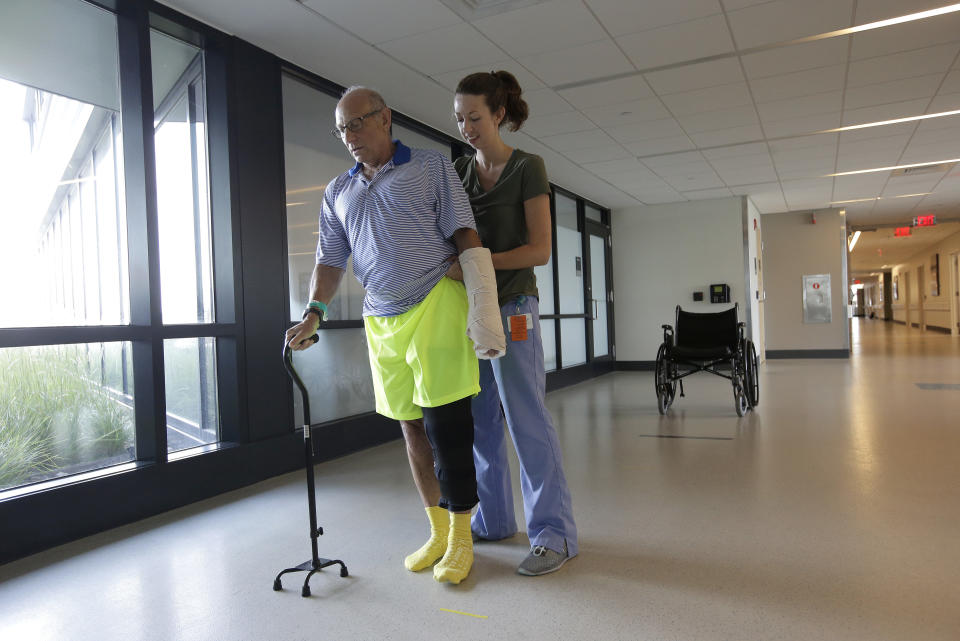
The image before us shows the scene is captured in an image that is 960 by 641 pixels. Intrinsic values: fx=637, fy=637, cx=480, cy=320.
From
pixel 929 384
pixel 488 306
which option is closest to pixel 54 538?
pixel 488 306

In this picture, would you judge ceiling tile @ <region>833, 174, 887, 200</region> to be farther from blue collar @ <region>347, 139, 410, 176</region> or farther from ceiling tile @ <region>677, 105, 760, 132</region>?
blue collar @ <region>347, 139, 410, 176</region>

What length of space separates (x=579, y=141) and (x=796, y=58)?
1.98 meters

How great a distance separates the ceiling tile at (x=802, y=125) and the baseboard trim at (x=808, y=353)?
5.49m

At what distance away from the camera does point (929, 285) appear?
1862 cm

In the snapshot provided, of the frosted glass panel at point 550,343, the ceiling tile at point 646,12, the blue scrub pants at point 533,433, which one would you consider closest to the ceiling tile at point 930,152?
the frosted glass panel at point 550,343

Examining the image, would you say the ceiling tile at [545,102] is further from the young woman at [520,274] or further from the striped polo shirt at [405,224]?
the striped polo shirt at [405,224]

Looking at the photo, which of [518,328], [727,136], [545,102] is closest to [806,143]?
[727,136]

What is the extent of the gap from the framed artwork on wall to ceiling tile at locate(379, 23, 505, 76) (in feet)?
58.4

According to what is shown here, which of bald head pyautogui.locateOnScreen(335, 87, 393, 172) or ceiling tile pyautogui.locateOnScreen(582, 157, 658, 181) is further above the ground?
ceiling tile pyautogui.locateOnScreen(582, 157, 658, 181)

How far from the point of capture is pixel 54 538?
2279 mm

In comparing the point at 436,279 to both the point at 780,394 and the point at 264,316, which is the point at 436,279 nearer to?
the point at 264,316

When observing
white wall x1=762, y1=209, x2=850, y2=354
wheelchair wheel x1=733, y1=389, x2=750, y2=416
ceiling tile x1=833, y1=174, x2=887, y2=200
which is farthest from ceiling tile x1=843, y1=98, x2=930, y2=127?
white wall x1=762, y1=209, x2=850, y2=354

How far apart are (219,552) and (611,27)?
3025 mm

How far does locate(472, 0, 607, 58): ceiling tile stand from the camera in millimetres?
3096
